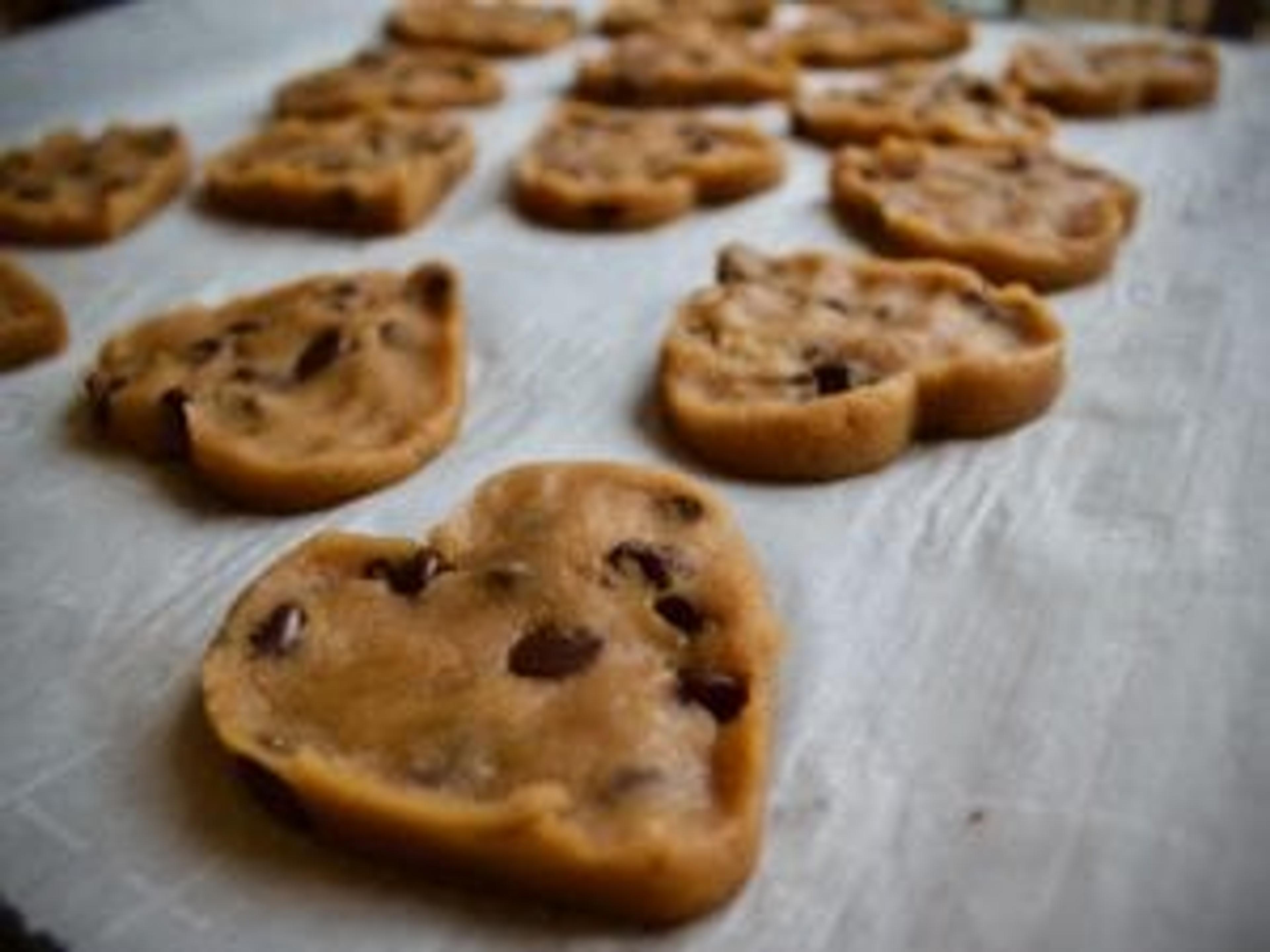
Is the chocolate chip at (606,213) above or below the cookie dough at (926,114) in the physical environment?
above

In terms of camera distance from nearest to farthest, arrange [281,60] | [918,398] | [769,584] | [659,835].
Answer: [659,835]
[769,584]
[918,398]
[281,60]

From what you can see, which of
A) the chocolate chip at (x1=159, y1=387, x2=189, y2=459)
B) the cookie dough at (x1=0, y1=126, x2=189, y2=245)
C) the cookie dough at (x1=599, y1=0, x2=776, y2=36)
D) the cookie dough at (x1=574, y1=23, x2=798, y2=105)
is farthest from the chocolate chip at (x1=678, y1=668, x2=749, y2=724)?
the cookie dough at (x1=599, y1=0, x2=776, y2=36)

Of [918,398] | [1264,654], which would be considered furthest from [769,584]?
[1264,654]

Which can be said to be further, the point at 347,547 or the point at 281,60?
the point at 281,60

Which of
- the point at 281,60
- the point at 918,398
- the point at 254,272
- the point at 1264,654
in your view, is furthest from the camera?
the point at 281,60

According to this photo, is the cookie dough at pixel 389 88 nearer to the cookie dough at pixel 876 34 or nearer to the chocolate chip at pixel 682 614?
the cookie dough at pixel 876 34

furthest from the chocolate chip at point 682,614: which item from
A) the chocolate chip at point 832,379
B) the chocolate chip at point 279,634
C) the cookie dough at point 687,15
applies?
the cookie dough at point 687,15

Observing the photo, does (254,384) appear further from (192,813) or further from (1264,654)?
(1264,654)
